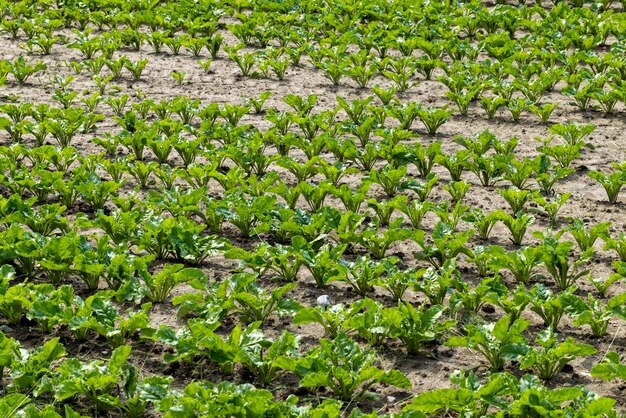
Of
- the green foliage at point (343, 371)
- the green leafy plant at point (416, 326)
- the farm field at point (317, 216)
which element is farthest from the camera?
the green leafy plant at point (416, 326)

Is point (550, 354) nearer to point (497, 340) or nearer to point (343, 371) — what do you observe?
point (497, 340)

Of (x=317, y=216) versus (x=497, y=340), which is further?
(x=317, y=216)

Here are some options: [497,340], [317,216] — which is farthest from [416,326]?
[317,216]

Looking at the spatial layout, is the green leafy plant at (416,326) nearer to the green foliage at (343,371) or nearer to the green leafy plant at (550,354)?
the green foliage at (343,371)

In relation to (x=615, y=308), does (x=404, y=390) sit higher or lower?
lower

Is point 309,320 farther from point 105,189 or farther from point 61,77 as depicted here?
point 61,77

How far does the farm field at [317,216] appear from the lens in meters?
4.70

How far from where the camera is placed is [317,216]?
6.25 metres

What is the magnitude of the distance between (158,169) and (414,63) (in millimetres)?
3675

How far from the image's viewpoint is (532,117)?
873 cm

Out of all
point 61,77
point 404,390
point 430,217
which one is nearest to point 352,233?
point 430,217

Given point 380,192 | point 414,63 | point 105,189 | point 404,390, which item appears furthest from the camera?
point 414,63

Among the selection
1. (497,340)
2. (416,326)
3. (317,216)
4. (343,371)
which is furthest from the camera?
(317,216)

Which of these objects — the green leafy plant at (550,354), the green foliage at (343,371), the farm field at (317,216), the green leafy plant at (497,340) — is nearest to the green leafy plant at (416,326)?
the farm field at (317,216)
